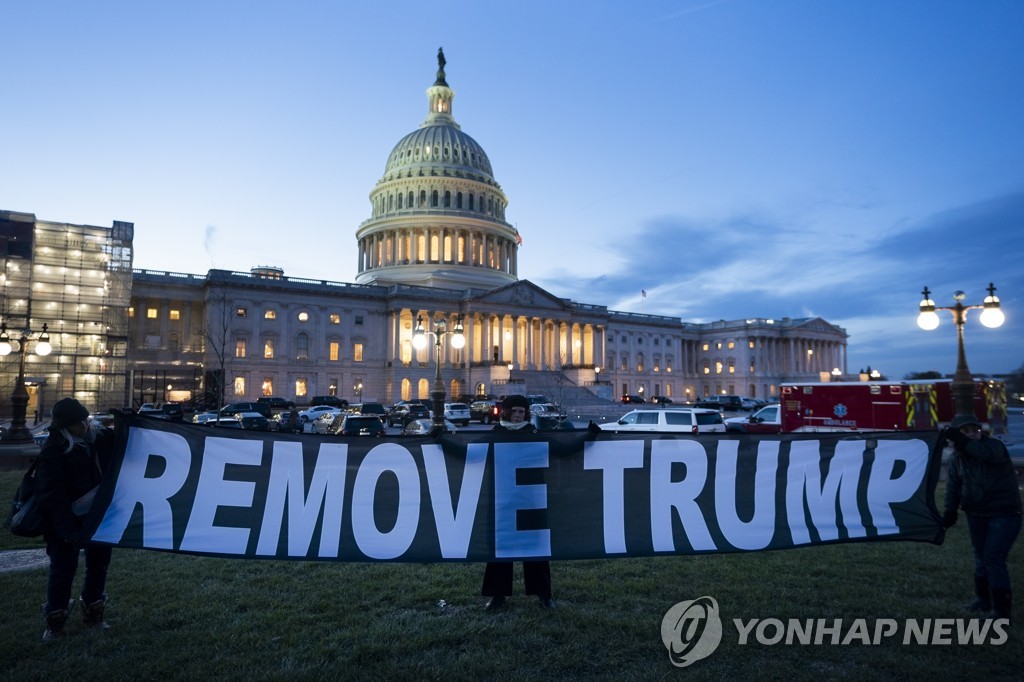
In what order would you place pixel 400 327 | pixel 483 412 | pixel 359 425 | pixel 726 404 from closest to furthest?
pixel 359 425
pixel 483 412
pixel 726 404
pixel 400 327

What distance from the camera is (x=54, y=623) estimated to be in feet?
19.4

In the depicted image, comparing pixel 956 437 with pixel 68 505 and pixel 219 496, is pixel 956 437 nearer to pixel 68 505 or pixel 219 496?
pixel 219 496

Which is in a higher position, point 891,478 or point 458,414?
point 891,478

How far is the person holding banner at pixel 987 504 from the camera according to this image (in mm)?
6352

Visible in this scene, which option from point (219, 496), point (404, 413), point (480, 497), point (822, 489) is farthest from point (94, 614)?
point (404, 413)

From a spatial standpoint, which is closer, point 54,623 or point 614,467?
point 54,623

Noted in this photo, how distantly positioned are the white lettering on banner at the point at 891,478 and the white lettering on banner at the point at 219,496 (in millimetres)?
6815

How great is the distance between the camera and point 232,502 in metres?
6.37

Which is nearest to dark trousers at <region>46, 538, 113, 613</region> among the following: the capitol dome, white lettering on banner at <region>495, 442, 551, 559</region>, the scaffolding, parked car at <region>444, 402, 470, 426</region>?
white lettering on banner at <region>495, 442, 551, 559</region>

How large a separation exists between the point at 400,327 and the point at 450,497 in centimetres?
7161

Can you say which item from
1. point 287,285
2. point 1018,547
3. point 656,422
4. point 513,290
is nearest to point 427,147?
point 513,290

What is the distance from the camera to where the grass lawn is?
527 cm

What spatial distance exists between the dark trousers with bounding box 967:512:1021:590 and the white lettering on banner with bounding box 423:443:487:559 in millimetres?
5289

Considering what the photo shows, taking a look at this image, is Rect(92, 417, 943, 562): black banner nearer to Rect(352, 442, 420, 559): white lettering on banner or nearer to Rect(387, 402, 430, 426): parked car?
Rect(352, 442, 420, 559): white lettering on banner
